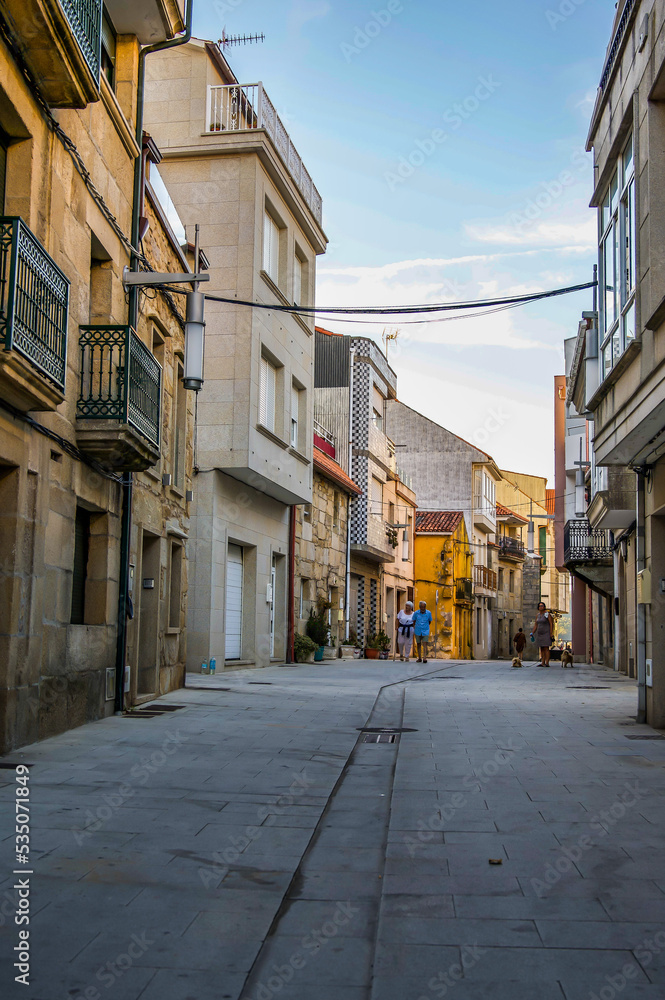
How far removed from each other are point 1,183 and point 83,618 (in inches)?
187

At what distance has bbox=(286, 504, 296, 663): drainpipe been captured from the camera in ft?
77.6

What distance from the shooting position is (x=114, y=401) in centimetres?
992

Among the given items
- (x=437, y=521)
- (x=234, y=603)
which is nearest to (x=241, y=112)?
(x=234, y=603)

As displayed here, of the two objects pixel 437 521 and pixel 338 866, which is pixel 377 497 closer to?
pixel 437 521

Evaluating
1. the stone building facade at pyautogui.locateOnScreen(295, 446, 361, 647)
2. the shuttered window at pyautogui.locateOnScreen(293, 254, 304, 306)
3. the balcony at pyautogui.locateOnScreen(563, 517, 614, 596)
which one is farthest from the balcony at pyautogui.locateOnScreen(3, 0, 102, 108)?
the balcony at pyautogui.locateOnScreen(563, 517, 614, 596)

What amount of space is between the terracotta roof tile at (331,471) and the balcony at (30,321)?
698 inches

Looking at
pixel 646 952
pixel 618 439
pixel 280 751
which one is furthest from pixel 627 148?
pixel 646 952

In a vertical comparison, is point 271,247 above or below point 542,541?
above

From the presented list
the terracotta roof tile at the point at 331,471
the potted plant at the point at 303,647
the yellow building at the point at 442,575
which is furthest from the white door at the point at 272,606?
the yellow building at the point at 442,575

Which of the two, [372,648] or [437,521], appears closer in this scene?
[372,648]

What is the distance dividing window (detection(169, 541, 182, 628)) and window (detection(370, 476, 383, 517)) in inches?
795

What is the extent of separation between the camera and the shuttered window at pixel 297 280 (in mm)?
22641

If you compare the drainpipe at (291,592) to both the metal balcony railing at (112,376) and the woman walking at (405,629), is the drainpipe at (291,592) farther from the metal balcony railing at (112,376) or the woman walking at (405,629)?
the metal balcony railing at (112,376)

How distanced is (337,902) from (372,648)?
2844 cm
